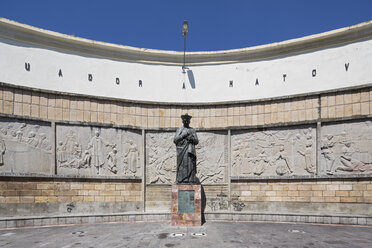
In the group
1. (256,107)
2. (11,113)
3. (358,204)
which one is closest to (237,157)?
(256,107)

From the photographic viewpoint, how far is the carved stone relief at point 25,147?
11.2 meters

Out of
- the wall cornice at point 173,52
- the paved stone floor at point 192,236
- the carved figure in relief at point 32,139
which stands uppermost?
the wall cornice at point 173,52

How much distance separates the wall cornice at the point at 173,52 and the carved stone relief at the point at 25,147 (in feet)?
11.3

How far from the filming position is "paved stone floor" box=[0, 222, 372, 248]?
806cm

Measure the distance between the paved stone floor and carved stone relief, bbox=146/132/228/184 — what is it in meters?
2.72

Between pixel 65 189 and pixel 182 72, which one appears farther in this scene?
pixel 182 72

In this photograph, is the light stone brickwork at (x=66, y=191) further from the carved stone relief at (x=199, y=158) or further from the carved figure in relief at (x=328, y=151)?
the carved figure in relief at (x=328, y=151)

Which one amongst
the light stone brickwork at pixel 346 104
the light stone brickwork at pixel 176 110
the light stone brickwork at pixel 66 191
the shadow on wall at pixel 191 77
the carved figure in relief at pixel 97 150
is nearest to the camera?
the light stone brickwork at pixel 66 191

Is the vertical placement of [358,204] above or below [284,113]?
below

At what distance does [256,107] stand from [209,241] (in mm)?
6892

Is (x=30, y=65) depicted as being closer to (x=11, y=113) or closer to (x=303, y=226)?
(x=11, y=113)

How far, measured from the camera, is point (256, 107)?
1355 centimetres

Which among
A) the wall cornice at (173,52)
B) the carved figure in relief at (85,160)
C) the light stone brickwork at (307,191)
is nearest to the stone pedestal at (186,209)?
the light stone brickwork at (307,191)

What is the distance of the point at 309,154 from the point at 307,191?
144 centimetres
